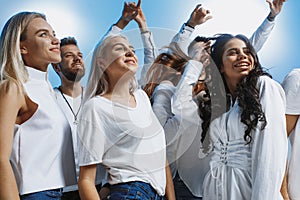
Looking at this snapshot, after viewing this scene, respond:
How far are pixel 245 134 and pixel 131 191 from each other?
1.21 ft

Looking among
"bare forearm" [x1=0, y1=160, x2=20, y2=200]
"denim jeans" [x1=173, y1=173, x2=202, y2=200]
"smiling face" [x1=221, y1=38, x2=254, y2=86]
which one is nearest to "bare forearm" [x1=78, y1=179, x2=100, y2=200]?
"bare forearm" [x1=0, y1=160, x2=20, y2=200]

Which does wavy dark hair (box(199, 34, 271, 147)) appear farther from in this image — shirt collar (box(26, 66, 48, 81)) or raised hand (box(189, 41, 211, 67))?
shirt collar (box(26, 66, 48, 81))

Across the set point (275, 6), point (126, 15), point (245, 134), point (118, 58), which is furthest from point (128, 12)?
point (245, 134)

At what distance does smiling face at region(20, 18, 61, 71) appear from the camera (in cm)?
124

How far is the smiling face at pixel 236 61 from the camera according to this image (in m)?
1.41

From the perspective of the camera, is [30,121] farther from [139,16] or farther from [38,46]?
[139,16]

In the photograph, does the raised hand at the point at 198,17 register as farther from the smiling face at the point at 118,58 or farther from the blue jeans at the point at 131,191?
the blue jeans at the point at 131,191

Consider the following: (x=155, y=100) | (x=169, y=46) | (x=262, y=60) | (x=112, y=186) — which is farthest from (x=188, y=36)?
(x=112, y=186)

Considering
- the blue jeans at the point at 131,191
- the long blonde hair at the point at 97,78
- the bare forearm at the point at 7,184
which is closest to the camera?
the bare forearm at the point at 7,184

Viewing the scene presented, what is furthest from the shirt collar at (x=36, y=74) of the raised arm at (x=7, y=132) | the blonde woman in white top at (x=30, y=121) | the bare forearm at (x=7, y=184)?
the bare forearm at (x=7, y=184)

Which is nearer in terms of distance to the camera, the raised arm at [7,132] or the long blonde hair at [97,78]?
the raised arm at [7,132]

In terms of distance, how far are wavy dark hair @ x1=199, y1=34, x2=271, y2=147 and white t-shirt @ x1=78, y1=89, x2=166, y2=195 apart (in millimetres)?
259

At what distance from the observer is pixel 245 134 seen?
51.3 inches

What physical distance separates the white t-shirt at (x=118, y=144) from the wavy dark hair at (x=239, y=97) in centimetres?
26
